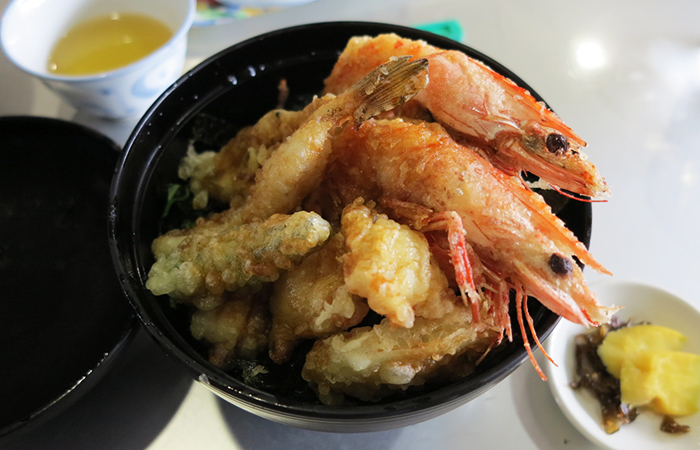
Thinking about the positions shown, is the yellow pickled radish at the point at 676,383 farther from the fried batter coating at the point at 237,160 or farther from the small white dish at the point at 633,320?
the fried batter coating at the point at 237,160

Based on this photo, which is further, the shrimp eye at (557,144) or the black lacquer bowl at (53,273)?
the black lacquer bowl at (53,273)

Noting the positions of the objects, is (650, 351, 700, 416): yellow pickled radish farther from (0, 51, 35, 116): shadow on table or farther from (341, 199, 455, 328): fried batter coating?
(0, 51, 35, 116): shadow on table

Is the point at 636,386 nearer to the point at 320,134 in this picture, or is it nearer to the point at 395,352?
the point at 395,352

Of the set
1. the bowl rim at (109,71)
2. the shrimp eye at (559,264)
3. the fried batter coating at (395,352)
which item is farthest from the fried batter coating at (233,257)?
the bowl rim at (109,71)

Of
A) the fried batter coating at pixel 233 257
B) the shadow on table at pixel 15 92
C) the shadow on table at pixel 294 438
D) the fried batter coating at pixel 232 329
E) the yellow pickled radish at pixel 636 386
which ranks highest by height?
the fried batter coating at pixel 233 257

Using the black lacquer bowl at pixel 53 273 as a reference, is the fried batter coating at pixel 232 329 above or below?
above

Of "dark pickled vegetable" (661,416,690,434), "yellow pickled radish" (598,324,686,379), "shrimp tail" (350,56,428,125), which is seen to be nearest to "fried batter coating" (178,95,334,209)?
"shrimp tail" (350,56,428,125)

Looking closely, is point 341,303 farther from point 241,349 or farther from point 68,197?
point 68,197
